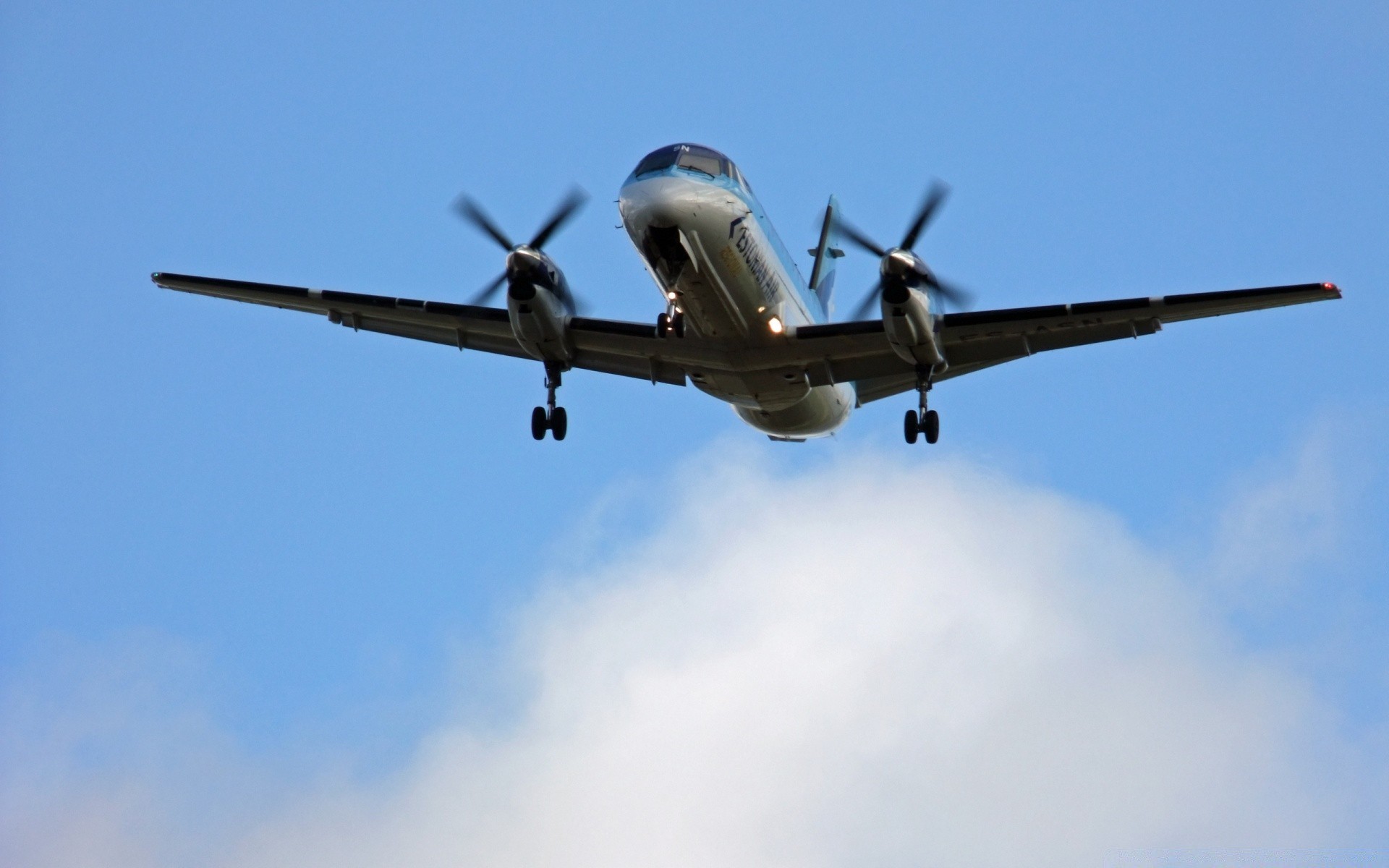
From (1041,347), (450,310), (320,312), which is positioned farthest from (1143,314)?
(320,312)

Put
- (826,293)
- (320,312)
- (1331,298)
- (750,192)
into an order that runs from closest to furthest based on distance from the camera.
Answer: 1. (1331,298)
2. (750,192)
3. (320,312)
4. (826,293)

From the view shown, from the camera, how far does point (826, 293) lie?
33.0 metres

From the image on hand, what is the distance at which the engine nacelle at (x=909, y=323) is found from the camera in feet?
84.7

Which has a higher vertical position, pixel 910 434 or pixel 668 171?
pixel 668 171

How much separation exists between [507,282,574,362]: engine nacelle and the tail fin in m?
6.11

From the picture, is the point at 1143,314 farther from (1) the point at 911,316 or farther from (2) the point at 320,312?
(2) the point at 320,312

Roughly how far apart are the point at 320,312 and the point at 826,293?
9671 millimetres

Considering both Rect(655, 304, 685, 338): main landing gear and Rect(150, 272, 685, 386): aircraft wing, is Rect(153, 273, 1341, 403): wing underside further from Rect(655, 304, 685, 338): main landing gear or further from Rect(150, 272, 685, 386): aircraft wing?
Rect(655, 304, 685, 338): main landing gear

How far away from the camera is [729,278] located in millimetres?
25609

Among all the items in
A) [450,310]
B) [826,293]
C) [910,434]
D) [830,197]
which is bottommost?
[910,434]

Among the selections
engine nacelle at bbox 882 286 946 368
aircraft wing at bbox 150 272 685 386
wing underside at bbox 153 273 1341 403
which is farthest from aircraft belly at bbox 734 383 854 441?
engine nacelle at bbox 882 286 946 368

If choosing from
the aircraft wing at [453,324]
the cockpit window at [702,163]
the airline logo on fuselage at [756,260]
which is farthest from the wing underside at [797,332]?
the cockpit window at [702,163]

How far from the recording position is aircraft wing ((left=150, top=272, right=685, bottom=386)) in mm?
27828

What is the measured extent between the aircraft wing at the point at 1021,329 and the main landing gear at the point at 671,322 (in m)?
2.35
